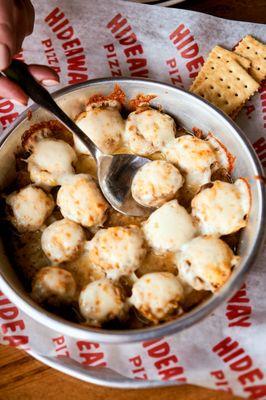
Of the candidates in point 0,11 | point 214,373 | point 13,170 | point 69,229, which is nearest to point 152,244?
point 69,229

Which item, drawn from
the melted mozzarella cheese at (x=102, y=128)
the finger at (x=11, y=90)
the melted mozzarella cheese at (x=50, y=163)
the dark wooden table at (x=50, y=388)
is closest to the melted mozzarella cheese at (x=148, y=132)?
the melted mozzarella cheese at (x=102, y=128)

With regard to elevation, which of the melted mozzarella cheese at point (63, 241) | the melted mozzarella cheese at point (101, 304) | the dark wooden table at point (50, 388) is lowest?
the dark wooden table at point (50, 388)

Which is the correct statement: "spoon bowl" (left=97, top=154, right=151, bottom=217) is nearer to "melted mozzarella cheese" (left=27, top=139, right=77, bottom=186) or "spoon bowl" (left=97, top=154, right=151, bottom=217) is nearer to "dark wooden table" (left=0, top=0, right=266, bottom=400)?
"melted mozzarella cheese" (left=27, top=139, right=77, bottom=186)

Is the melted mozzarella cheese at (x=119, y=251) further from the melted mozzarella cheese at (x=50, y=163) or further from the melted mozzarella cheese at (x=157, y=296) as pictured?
A: the melted mozzarella cheese at (x=50, y=163)

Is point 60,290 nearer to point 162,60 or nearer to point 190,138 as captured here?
point 190,138

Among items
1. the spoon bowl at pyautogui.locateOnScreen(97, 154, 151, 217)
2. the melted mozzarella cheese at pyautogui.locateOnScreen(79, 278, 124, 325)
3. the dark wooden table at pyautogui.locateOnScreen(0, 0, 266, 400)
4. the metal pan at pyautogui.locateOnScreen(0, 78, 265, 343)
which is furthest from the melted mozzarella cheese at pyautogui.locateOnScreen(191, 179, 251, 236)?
the dark wooden table at pyautogui.locateOnScreen(0, 0, 266, 400)

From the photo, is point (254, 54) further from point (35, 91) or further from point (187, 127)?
point (35, 91)
